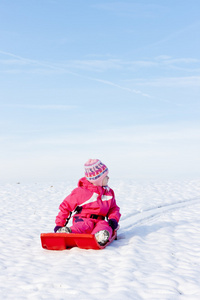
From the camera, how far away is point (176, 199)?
471 inches

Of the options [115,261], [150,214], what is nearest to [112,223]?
[115,261]

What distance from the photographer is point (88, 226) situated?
6.17 meters

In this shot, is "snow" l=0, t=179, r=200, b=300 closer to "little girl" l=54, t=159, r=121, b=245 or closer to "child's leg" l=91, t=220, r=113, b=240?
"child's leg" l=91, t=220, r=113, b=240

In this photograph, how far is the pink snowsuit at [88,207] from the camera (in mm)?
6219

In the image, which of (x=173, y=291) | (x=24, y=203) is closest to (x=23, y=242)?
(x=173, y=291)

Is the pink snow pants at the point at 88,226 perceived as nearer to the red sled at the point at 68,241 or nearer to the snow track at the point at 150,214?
the red sled at the point at 68,241

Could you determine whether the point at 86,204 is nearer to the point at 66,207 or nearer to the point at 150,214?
the point at 66,207

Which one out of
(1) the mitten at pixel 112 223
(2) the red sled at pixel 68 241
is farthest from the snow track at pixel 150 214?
(2) the red sled at pixel 68 241

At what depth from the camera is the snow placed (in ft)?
14.1

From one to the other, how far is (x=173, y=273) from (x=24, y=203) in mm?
7193

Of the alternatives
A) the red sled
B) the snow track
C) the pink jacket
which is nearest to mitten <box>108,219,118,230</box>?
the pink jacket

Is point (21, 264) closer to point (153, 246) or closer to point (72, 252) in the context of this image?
point (72, 252)

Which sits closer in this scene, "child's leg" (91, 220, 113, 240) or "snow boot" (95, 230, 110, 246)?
"snow boot" (95, 230, 110, 246)

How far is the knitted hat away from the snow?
103cm
